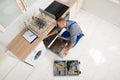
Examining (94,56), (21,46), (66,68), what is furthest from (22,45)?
(94,56)

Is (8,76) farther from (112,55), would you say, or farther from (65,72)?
(112,55)

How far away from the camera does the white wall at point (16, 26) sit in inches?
70.4

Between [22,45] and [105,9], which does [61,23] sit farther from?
[105,9]

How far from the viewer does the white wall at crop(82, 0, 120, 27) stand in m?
2.55

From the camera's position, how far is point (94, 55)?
251 centimetres

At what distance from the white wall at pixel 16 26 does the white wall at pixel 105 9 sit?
47.8 inches

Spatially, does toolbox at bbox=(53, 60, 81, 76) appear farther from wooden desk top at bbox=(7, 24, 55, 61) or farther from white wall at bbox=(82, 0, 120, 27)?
white wall at bbox=(82, 0, 120, 27)

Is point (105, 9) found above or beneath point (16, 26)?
beneath

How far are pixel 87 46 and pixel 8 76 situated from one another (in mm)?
1666

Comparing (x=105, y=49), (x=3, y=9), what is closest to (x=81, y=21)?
(x=105, y=49)

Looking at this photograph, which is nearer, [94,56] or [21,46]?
[21,46]

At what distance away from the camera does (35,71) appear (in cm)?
236

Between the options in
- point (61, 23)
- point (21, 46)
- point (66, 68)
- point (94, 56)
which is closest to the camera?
point (21, 46)

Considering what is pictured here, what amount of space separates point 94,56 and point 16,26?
64.1 inches
